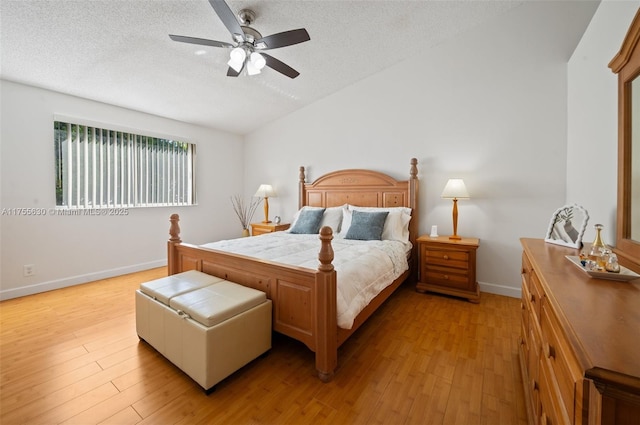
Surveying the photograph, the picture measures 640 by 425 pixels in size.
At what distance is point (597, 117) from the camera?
79.4 inches

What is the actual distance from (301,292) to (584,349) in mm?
1516

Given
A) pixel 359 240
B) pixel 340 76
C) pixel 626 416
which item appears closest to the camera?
pixel 626 416

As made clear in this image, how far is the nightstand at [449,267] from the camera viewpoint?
303 cm

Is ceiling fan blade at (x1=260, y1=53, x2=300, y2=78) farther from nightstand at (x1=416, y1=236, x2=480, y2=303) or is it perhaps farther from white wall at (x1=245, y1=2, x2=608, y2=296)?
nightstand at (x1=416, y1=236, x2=480, y2=303)

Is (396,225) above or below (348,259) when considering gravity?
above

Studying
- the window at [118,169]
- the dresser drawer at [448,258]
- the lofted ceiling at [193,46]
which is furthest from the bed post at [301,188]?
the dresser drawer at [448,258]

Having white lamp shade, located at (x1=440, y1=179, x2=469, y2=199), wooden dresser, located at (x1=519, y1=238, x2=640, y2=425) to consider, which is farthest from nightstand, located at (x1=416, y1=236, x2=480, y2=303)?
wooden dresser, located at (x1=519, y1=238, x2=640, y2=425)

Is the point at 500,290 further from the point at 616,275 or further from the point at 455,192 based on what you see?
the point at 616,275

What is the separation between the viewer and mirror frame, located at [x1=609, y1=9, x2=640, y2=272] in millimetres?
1328

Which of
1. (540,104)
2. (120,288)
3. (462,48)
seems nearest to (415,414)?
(540,104)

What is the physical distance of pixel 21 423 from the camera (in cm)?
144

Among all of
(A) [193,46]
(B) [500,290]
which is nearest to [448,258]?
(B) [500,290]

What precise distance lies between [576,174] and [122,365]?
13.5 ft

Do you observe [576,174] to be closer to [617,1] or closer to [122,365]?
[617,1]
